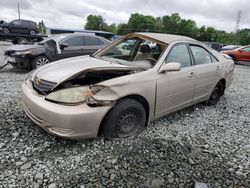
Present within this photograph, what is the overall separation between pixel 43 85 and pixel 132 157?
1.47 meters

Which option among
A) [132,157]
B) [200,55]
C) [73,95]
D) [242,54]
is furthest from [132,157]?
[242,54]

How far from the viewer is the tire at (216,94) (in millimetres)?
4605

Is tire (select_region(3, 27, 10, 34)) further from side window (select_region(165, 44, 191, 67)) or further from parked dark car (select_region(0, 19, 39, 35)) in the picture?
side window (select_region(165, 44, 191, 67))

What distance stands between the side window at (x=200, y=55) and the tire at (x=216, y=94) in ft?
2.49

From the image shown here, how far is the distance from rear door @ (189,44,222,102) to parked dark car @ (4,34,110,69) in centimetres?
464

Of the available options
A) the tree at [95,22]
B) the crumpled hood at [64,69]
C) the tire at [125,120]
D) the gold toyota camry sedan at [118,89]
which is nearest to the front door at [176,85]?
the gold toyota camry sedan at [118,89]

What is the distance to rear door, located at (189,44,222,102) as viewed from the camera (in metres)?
3.83

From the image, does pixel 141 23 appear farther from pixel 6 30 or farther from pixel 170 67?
pixel 170 67

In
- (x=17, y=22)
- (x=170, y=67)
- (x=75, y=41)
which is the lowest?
(x=170, y=67)

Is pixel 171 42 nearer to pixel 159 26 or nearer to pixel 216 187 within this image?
pixel 216 187

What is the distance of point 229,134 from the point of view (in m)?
3.40

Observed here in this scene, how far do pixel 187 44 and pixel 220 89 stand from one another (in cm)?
159

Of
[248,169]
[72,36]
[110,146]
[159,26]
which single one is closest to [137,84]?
[110,146]

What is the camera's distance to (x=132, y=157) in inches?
102
